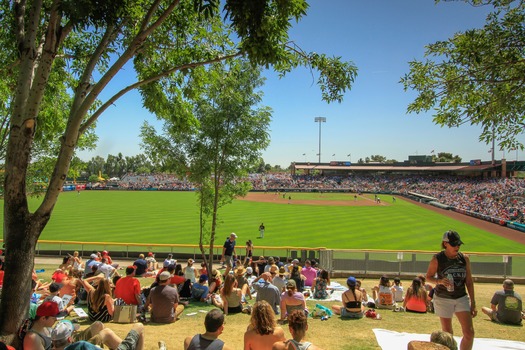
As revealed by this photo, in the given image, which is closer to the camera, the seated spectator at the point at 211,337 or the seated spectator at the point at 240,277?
the seated spectator at the point at 211,337

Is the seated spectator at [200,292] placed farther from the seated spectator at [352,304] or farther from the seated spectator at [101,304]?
the seated spectator at [352,304]

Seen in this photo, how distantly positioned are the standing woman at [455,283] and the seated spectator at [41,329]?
5290 mm

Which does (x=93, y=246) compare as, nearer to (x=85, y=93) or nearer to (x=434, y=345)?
(x=85, y=93)

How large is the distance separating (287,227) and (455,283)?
28712 millimetres

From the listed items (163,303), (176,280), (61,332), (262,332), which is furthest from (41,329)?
(176,280)

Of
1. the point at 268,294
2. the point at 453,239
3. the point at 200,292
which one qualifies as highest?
the point at 453,239

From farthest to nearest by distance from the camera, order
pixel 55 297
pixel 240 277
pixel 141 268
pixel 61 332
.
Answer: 1. pixel 141 268
2. pixel 240 277
3. pixel 55 297
4. pixel 61 332

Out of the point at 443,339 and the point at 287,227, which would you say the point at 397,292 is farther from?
the point at 287,227

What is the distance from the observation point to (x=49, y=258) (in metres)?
20.1

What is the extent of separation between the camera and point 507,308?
27.6 ft

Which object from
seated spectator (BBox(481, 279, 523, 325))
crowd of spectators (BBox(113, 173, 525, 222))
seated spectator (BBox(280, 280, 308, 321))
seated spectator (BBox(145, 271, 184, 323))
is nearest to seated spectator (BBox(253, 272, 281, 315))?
seated spectator (BBox(280, 280, 308, 321))

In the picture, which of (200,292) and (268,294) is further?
(200,292)

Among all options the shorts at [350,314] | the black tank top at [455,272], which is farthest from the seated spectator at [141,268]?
the black tank top at [455,272]

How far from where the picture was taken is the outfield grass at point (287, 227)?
90.1 feet
